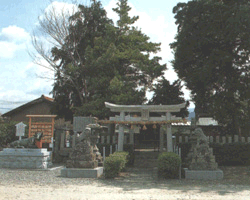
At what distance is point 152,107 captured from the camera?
562 inches

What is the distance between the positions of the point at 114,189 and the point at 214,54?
34.3ft

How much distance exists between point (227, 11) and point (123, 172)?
10.1 m

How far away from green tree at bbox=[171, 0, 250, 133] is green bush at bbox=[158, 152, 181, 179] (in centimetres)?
638

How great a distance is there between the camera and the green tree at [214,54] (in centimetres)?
1525

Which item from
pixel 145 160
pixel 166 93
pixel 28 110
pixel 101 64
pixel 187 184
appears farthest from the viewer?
pixel 28 110

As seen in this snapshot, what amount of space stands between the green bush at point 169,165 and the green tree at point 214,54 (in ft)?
20.9

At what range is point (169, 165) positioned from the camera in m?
10.5

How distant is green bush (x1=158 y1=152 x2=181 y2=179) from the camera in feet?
34.4

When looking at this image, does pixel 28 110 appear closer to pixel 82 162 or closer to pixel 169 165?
pixel 82 162

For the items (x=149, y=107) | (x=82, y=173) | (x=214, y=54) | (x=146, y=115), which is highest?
(x=214, y=54)

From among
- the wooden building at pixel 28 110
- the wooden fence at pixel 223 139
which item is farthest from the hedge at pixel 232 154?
the wooden building at pixel 28 110

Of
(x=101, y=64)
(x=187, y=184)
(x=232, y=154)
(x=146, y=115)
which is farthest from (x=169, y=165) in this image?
(x=101, y=64)

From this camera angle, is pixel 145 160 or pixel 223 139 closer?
pixel 223 139

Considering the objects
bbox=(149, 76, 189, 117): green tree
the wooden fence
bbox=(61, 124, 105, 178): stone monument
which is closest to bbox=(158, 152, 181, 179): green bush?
bbox=(61, 124, 105, 178): stone monument
